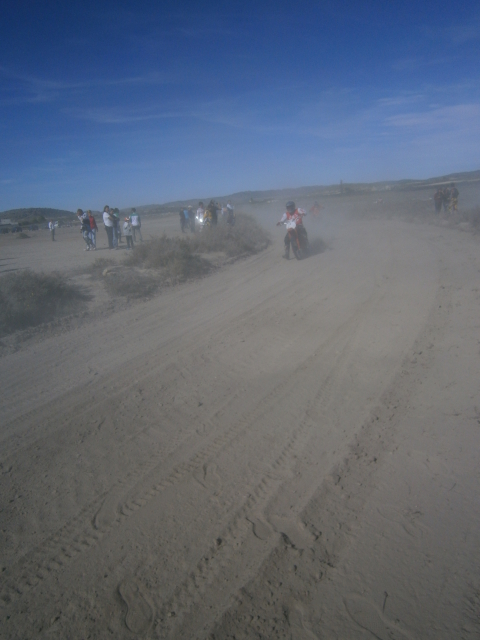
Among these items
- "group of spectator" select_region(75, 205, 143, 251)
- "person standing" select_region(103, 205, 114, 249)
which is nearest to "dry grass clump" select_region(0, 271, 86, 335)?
"person standing" select_region(103, 205, 114, 249)

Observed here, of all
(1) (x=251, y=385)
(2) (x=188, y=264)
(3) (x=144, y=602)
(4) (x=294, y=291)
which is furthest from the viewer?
(2) (x=188, y=264)

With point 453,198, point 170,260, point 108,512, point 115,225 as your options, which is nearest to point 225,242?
point 170,260

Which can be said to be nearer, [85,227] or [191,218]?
[85,227]

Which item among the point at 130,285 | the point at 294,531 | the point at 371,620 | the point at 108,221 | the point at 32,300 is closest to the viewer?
the point at 371,620

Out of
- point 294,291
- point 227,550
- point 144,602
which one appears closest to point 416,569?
point 227,550

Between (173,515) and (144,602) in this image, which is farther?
(173,515)

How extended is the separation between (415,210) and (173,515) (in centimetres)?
3787

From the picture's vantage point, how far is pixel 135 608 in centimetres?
268

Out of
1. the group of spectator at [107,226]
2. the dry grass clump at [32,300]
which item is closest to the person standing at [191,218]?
the group of spectator at [107,226]

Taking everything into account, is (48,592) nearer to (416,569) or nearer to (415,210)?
(416,569)

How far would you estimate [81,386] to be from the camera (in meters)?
5.89

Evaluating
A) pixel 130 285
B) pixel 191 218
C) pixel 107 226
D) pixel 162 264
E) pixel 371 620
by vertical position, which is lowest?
pixel 371 620

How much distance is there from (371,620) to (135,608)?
142 centimetres

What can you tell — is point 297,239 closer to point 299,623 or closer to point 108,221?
point 108,221
